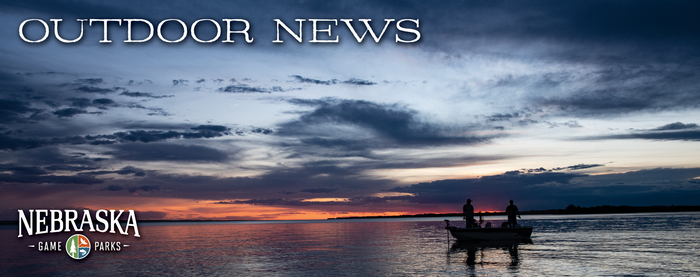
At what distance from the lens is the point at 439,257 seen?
26.7m

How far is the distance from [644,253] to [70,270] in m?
33.0

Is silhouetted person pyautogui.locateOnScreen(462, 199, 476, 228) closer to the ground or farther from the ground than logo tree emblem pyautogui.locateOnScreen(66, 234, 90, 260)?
farther from the ground

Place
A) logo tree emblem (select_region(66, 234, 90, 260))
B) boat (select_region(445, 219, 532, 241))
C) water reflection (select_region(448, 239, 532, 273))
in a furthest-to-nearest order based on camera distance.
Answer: boat (select_region(445, 219, 532, 241))
logo tree emblem (select_region(66, 234, 90, 260))
water reflection (select_region(448, 239, 532, 273))

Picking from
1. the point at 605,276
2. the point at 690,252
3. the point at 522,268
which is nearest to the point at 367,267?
the point at 522,268

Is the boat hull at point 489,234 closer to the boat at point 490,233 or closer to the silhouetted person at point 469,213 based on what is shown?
the boat at point 490,233

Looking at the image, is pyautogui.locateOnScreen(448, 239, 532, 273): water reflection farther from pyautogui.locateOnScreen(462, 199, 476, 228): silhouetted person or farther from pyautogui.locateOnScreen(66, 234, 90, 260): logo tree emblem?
pyautogui.locateOnScreen(66, 234, 90, 260): logo tree emblem

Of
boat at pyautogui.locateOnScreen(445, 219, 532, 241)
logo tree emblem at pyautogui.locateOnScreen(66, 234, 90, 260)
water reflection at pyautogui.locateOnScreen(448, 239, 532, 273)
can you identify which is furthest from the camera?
boat at pyautogui.locateOnScreen(445, 219, 532, 241)

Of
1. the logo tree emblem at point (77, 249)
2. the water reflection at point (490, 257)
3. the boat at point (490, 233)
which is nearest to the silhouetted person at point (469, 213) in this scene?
the boat at point (490, 233)

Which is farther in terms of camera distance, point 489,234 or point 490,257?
point 489,234

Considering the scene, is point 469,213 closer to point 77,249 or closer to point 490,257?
point 490,257

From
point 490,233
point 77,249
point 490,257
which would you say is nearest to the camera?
point 490,257

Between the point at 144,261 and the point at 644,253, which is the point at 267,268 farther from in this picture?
the point at 644,253

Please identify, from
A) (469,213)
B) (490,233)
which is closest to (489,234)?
(490,233)

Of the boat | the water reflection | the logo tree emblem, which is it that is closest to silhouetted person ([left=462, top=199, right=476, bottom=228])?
the boat
